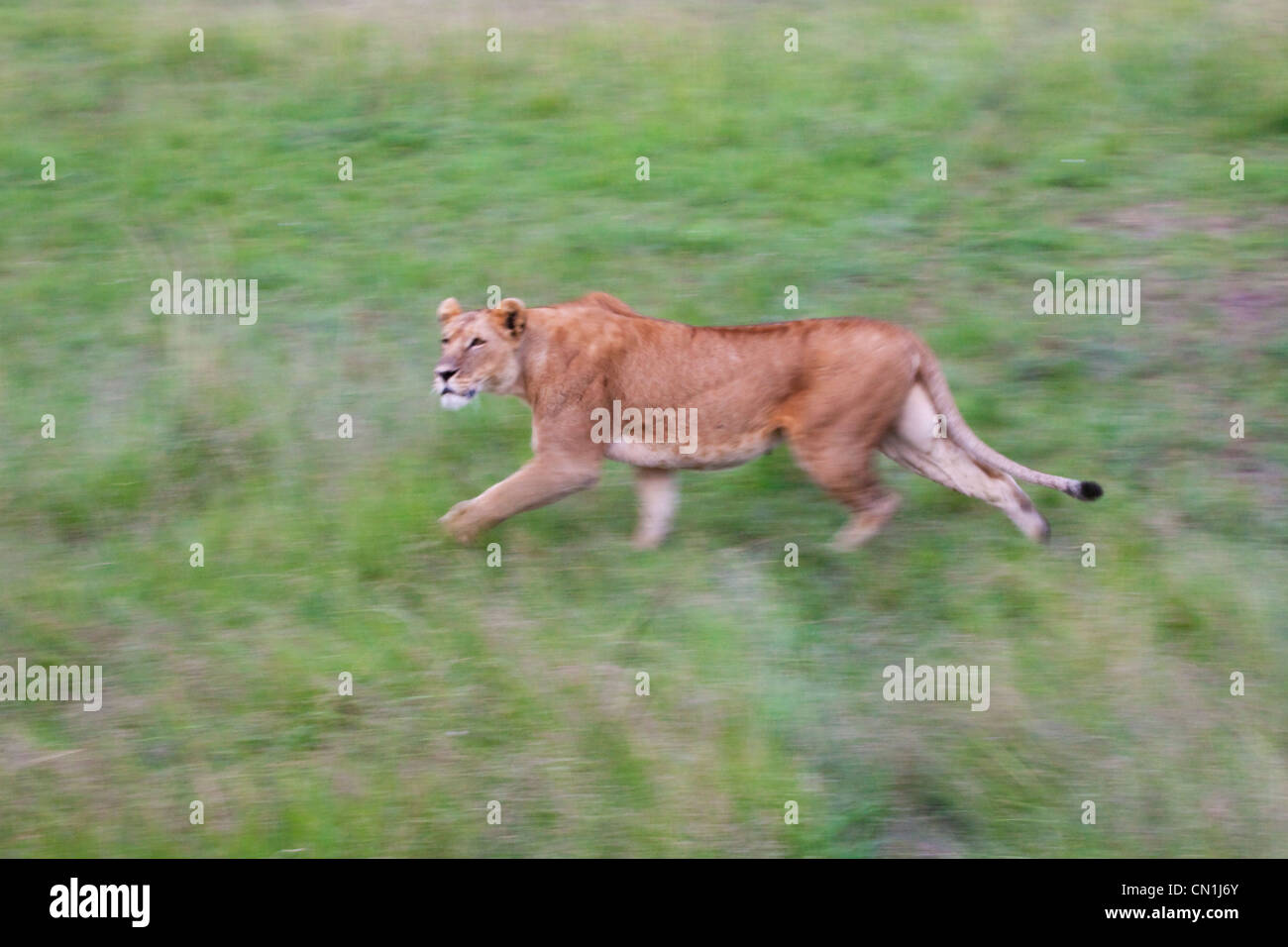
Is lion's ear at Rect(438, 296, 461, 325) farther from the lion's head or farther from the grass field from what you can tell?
the grass field

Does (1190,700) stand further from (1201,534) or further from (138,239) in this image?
(138,239)

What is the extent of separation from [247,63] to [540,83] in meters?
2.41

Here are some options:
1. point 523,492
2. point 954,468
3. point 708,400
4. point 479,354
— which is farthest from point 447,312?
point 954,468

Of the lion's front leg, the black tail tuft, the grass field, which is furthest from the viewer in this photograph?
the black tail tuft

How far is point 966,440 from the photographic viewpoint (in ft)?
24.3

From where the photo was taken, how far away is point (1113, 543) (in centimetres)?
720

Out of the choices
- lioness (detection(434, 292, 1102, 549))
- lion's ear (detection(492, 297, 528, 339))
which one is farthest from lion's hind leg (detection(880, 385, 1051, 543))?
lion's ear (detection(492, 297, 528, 339))

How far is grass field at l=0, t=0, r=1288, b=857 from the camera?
5730 millimetres

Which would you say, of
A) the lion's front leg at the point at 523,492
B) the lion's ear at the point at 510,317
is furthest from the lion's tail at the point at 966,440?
the lion's ear at the point at 510,317

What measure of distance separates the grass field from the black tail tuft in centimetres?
25
